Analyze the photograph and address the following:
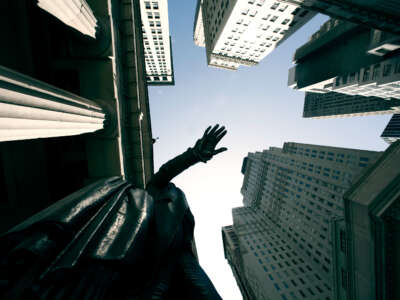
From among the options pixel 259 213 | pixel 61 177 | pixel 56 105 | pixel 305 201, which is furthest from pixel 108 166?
pixel 259 213

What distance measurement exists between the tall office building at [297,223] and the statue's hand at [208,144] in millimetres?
38338

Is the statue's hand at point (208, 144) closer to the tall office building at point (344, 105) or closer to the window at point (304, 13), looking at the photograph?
the window at point (304, 13)

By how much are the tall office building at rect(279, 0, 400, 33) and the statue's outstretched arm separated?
3423cm

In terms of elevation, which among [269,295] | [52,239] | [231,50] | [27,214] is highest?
[231,50]

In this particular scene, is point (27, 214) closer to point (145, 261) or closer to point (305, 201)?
point (145, 261)

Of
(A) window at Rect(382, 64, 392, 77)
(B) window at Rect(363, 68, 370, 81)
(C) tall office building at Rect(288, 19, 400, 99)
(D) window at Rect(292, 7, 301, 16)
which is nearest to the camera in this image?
(D) window at Rect(292, 7, 301, 16)

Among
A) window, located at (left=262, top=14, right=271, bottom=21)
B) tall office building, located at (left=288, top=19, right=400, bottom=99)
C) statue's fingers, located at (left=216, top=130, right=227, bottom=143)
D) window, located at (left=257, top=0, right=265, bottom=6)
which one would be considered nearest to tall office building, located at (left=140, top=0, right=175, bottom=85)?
window, located at (left=257, top=0, right=265, bottom=6)

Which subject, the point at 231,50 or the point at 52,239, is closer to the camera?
the point at 52,239

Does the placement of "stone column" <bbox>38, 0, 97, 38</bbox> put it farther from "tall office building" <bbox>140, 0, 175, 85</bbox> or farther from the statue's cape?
"tall office building" <bbox>140, 0, 175, 85</bbox>

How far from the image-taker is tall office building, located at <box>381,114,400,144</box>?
121750mm

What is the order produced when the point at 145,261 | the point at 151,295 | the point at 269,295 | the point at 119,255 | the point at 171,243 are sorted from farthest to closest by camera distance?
the point at 269,295 < the point at 171,243 < the point at 145,261 < the point at 151,295 < the point at 119,255

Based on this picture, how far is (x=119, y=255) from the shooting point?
2.42 meters

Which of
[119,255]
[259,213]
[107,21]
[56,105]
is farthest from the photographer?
[259,213]

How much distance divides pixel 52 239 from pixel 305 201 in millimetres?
62332
